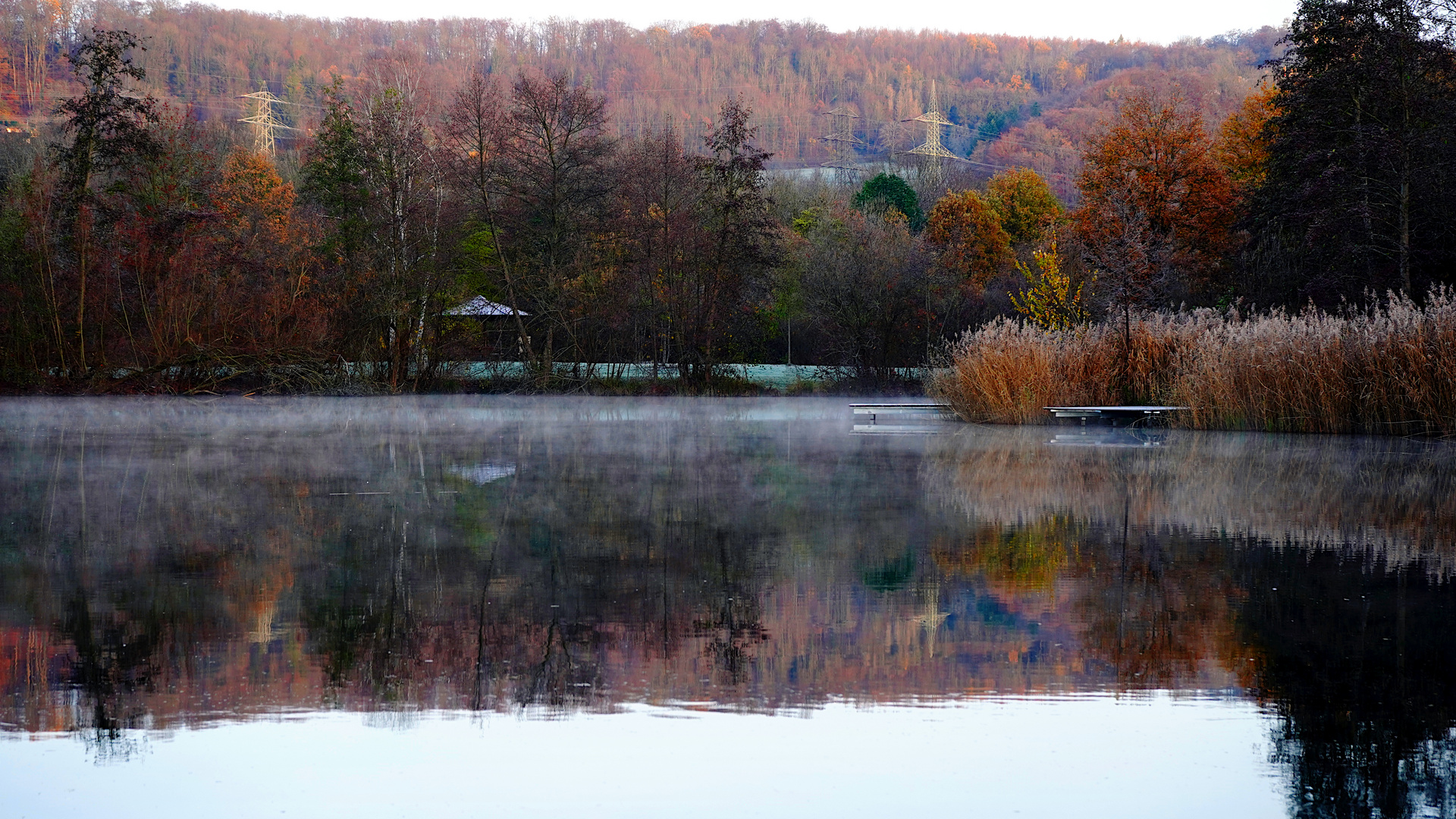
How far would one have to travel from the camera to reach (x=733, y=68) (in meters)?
99.1

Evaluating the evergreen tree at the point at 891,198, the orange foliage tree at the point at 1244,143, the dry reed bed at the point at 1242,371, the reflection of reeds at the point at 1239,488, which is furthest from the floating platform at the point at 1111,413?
the evergreen tree at the point at 891,198

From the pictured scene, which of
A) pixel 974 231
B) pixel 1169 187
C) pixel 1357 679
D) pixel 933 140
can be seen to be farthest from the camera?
pixel 933 140

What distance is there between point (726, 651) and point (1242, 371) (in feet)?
42.3

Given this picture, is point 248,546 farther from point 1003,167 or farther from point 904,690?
point 1003,167

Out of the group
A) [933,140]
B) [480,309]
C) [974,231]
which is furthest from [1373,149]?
[933,140]

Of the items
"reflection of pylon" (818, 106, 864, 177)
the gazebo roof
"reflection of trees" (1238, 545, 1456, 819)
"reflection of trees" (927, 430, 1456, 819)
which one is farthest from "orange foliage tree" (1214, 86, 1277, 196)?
"reflection of pylon" (818, 106, 864, 177)

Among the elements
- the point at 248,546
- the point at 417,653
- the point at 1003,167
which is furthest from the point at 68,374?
the point at 1003,167

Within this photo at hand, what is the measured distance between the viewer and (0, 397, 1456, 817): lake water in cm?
248

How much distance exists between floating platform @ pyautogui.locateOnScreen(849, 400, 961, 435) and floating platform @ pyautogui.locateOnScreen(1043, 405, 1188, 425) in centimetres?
161

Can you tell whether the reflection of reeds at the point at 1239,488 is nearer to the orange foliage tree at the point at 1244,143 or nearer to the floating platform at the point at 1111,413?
the floating platform at the point at 1111,413

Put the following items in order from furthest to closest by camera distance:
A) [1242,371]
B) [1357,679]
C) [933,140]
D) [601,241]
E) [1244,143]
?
[933,140]
[1244,143]
[601,241]
[1242,371]
[1357,679]

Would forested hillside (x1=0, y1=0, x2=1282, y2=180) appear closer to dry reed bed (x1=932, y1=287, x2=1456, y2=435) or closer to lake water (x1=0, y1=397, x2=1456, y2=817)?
dry reed bed (x1=932, y1=287, x2=1456, y2=435)

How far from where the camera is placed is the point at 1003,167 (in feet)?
253

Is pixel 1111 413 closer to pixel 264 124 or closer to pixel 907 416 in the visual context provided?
pixel 907 416
